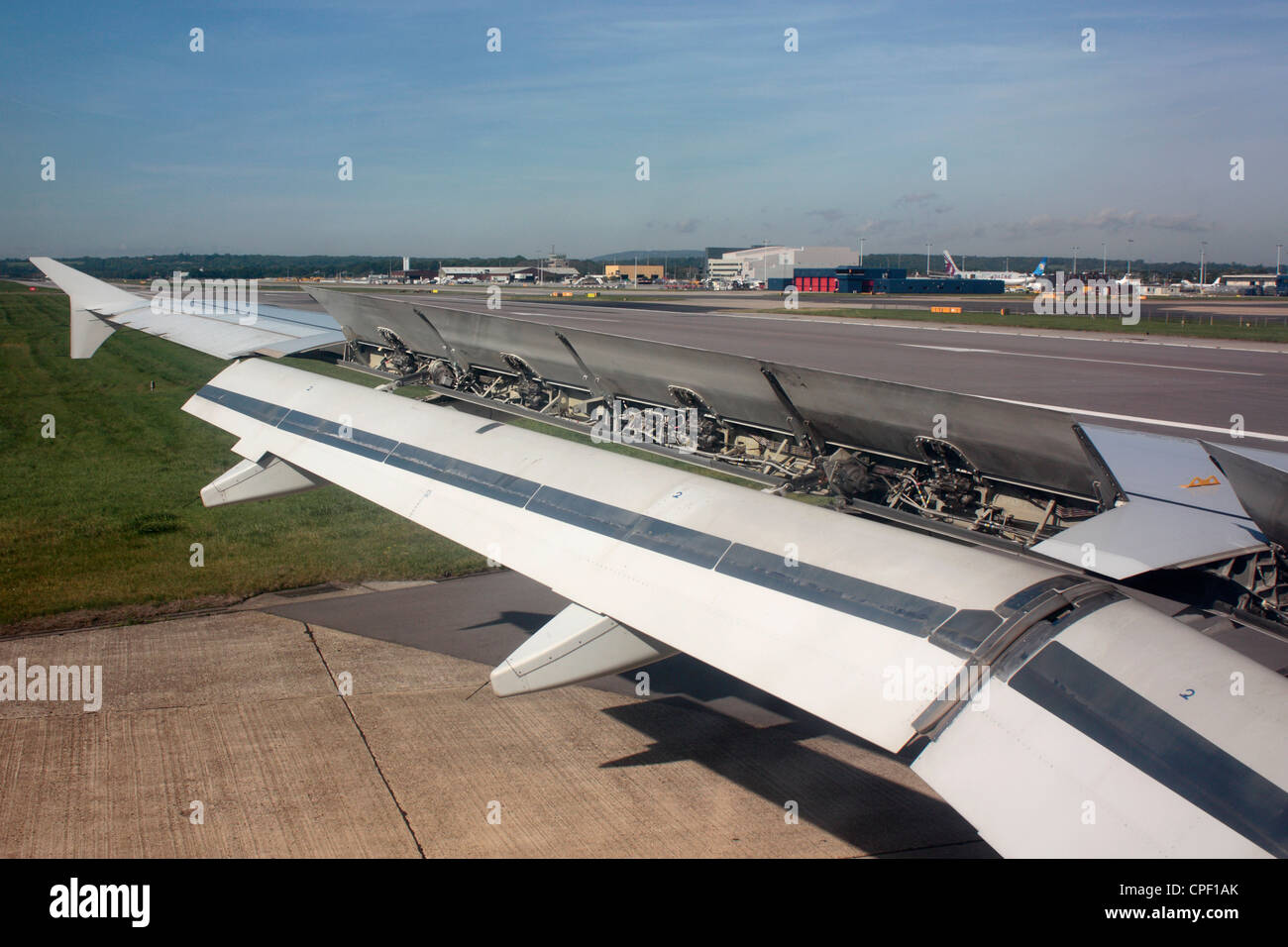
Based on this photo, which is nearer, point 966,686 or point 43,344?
point 966,686

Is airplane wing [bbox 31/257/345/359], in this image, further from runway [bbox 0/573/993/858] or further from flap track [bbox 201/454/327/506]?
runway [bbox 0/573/993/858]

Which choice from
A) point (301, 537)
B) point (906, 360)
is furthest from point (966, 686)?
point (906, 360)

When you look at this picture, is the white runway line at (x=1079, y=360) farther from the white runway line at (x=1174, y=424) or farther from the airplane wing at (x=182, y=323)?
the airplane wing at (x=182, y=323)

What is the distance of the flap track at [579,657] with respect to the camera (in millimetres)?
4172

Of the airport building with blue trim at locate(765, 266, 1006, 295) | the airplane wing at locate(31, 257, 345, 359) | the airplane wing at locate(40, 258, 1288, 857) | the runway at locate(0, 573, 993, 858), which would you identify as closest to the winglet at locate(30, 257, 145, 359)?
the airplane wing at locate(31, 257, 345, 359)

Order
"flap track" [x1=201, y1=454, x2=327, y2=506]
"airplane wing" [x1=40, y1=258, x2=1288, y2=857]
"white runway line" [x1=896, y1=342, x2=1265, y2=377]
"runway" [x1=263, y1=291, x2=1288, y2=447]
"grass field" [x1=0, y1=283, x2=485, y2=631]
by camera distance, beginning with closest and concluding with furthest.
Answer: "airplane wing" [x1=40, y1=258, x2=1288, y2=857] < "flap track" [x1=201, y1=454, x2=327, y2=506] < "grass field" [x1=0, y1=283, x2=485, y2=631] < "runway" [x1=263, y1=291, x2=1288, y2=447] < "white runway line" [x1=896, y1=342, x2=1265, y2=377]

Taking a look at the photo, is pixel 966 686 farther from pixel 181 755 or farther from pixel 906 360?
pixel 906 360

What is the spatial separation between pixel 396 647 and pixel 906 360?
21.6 meters

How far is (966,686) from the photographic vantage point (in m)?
3.00

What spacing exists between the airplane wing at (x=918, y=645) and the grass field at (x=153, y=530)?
5.34 metres

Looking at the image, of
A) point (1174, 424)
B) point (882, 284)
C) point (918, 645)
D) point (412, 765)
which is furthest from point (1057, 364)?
point (882, 284)

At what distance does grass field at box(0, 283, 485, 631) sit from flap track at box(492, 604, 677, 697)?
256 inches

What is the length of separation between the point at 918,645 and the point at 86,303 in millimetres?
8547

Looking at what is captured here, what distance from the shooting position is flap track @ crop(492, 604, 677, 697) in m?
4.17
